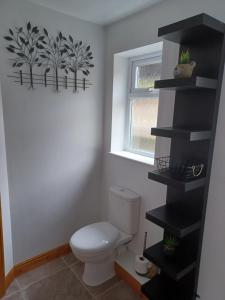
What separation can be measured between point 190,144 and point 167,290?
1.02 metres

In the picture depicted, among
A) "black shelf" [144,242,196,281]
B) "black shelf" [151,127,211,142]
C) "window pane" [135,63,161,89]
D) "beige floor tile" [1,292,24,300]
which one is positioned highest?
"window pane" [135,63,161,89]

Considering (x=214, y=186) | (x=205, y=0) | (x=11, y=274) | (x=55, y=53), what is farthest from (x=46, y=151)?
(x=205, y=0)

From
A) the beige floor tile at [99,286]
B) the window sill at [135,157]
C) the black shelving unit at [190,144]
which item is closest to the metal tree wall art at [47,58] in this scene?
the window sill at [135,157]

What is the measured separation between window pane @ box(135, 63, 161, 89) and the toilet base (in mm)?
1656

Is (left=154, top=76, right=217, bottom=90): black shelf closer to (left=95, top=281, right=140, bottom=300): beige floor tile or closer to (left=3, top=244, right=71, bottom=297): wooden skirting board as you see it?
(left=95, top=281, right=140, bottom=300): beige floor tile

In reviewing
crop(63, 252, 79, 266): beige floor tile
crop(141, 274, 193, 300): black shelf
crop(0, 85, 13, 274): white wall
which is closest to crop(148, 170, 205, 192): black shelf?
crop(141, 274, 193, 300): black shelf

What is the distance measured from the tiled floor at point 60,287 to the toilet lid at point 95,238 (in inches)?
16.8

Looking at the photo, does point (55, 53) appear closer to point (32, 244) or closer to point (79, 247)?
point (79, 247)

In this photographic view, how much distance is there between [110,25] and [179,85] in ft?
4.28

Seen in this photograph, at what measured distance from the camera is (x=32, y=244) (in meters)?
2.03

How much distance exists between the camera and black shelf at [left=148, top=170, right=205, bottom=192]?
1156 mm

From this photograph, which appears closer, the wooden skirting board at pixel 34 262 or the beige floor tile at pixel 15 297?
the beige floor tile at pixel 15 297

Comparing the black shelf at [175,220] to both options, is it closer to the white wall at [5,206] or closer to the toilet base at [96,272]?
the toilet base at [96,272]

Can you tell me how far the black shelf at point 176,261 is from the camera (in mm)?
1282
